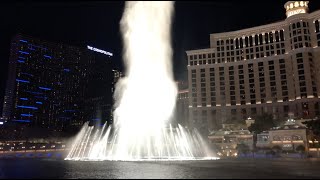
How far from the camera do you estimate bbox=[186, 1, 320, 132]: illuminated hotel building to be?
111188 mm

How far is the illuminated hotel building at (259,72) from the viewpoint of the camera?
365 ft

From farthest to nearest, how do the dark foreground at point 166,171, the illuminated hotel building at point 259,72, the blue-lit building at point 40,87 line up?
the blue-lit building at point 40,87
the illuminated hotel building at point 259,72
the dark foreground at point 166,171

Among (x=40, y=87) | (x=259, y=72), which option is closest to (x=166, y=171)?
(x=259, y=72)

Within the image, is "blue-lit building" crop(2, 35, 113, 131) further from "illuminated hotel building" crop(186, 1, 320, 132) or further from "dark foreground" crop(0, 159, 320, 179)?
"dark foreground" crop(0, 159, 320, 179)

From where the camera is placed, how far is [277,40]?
124188 mm

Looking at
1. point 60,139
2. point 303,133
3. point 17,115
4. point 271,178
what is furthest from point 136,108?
point 17,115

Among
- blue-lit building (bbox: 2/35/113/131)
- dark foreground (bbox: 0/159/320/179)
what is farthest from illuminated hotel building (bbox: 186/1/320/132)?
blue-lit building (bbox: 2/35/113/131)

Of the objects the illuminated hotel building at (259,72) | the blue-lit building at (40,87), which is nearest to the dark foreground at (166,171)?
the illuminated hotel building at (259,72)

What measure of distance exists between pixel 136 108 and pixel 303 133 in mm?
45964

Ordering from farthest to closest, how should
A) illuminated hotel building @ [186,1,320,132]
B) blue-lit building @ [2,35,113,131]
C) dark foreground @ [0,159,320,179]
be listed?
blue-lit building @ [2,35,113,131] < illuminated hotel building @ [186,1,320,132] < dark foreground @ [0,159,320,179]

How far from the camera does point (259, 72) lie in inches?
4993

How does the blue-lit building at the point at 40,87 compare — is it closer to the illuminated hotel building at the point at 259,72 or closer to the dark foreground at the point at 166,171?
the illuminated hotel building at the point at 259,72

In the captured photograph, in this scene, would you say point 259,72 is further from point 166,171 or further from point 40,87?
point 40,87

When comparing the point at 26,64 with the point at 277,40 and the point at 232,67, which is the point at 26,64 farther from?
the point at 277,40
